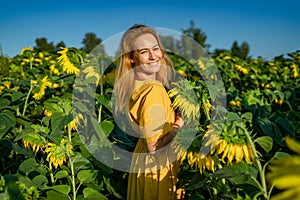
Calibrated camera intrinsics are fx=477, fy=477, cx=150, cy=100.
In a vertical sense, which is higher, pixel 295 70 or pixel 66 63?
pixel 295 70

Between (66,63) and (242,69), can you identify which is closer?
(66,63)

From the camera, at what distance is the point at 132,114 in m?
1.98

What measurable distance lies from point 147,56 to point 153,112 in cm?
29

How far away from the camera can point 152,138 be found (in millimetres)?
1899

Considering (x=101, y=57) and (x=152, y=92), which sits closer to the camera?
(x=152, y=92)

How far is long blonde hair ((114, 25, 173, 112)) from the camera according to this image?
211 centimetres

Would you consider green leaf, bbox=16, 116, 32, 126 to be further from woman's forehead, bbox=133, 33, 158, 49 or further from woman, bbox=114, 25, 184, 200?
woman's forehead, bbox=133, 33, 158, 49

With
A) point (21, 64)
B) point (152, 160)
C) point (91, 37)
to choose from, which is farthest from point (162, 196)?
point (91, 37)

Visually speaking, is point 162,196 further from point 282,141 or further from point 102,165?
point 282,141

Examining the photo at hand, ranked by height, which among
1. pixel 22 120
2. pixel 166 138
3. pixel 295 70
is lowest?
pixel 166 138

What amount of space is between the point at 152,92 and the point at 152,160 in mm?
281

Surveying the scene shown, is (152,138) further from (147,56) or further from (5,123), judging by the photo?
(5,123)

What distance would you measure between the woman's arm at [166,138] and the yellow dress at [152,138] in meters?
0.01

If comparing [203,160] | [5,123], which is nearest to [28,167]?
[5,123]
